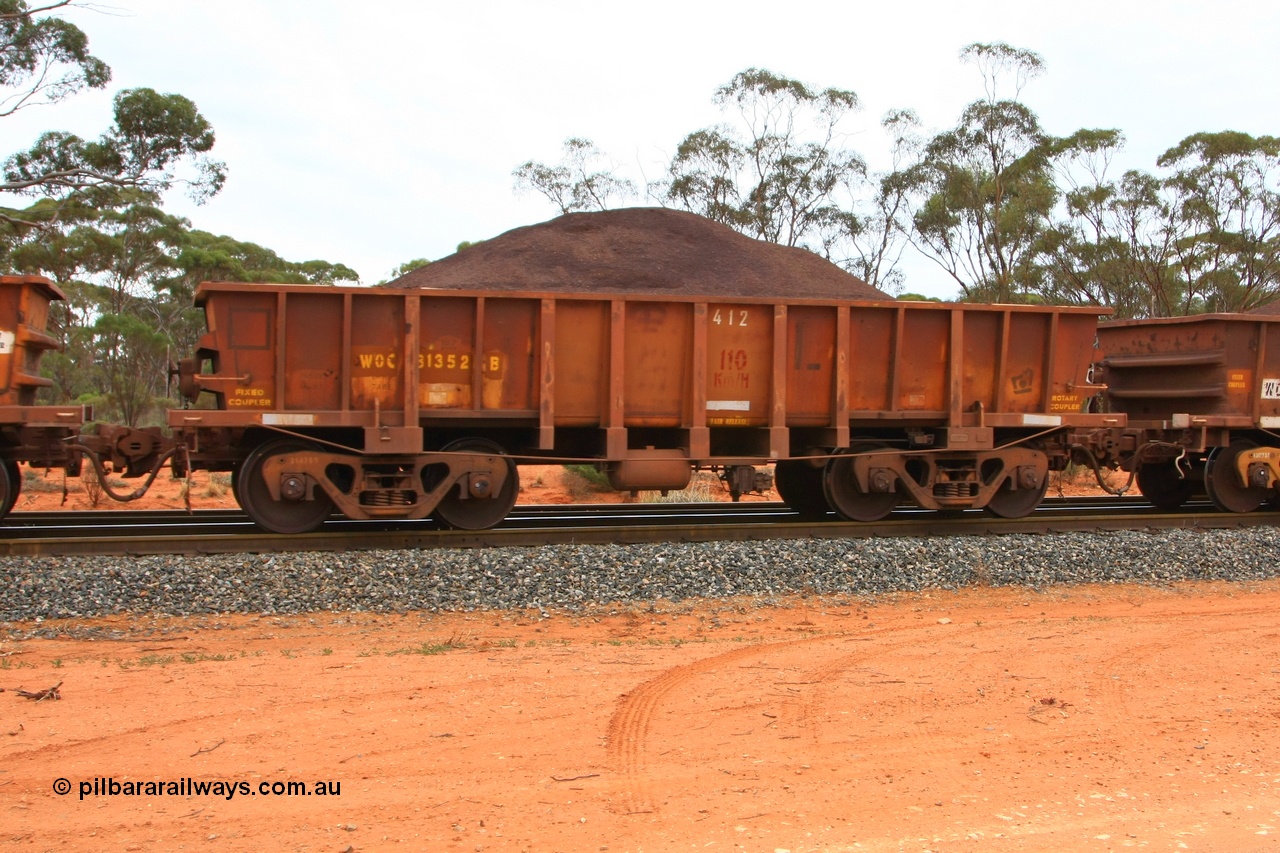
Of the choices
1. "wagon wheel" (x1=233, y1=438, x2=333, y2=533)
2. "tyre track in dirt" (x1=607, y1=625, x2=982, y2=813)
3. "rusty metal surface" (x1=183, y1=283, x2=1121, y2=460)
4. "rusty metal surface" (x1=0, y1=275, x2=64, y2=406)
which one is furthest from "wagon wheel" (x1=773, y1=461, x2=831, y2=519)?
"rusty metal surface" (x1=0, y1=275, x2=64, y2=406)

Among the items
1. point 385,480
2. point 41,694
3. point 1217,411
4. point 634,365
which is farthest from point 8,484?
point 1217,411

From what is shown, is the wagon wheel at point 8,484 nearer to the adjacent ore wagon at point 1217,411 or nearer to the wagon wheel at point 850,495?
the wagon wheel at point 850,495

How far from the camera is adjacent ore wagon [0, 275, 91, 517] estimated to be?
9.11 m

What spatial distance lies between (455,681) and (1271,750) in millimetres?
4111

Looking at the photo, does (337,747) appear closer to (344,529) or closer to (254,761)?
(254,761)

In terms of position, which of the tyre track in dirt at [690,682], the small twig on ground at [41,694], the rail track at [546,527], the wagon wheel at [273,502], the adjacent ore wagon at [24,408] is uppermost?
the adjacent ore wagon at [24,408]

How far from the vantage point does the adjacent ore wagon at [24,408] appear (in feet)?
29.9

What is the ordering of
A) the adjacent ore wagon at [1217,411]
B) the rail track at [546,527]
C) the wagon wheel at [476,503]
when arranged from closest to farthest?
the rail track at [546,527] → the wagon wheel at [476,503] → the adjacent ore wagon at [1217,411]

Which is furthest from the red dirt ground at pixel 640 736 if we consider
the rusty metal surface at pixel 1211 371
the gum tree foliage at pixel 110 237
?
the gum tree foliage at pixel 110 237

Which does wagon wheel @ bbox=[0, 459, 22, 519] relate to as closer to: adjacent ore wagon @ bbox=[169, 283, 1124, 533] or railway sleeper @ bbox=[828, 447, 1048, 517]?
adjacent ore wagon @ bbox=[169, 283, 1124, 533]

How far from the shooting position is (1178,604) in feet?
28.3

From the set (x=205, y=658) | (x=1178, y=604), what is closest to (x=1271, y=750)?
(x=1178, y=604)

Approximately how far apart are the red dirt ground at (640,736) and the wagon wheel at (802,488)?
436 cm

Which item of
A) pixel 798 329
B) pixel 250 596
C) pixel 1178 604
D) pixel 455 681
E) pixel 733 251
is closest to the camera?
pixel 455 681
